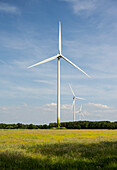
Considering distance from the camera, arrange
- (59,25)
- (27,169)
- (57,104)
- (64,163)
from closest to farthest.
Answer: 1. (27,169)
2. (64,163)
3. (57,104)
4. (59,25)

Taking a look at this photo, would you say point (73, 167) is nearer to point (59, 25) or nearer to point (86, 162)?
point (86, 162)

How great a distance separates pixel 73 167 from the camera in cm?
1020

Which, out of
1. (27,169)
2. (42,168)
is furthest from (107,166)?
(27,169)

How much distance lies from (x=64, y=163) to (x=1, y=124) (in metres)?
69.3

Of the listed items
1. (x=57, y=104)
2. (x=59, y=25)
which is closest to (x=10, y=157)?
(x=57, y=104)

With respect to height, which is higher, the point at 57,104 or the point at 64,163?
the point at 57,104

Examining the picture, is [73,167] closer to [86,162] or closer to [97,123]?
[86,162]

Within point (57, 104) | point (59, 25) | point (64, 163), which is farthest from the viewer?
point (59, 25)

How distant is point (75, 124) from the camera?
77812mm

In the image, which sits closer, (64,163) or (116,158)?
(64,163)

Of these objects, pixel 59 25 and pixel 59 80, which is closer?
pixel 59 80

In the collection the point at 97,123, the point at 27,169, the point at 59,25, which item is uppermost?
the point at 59,25

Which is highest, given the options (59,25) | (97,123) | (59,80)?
(59,25)

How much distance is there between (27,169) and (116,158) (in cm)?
505
